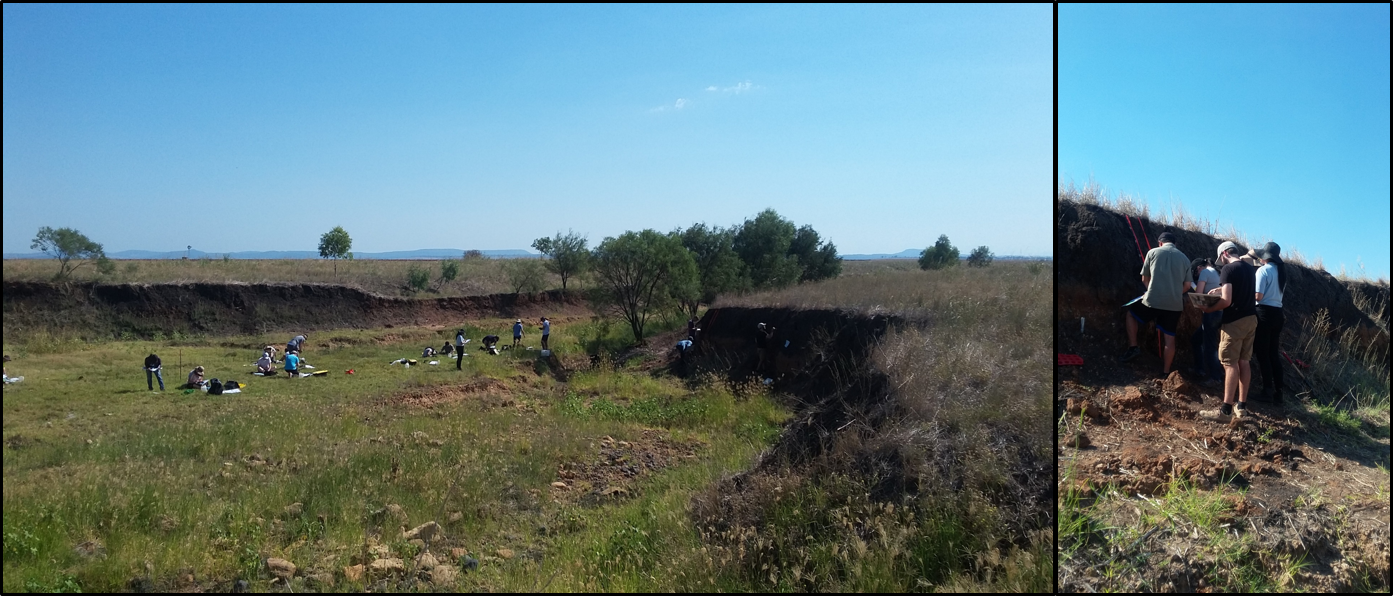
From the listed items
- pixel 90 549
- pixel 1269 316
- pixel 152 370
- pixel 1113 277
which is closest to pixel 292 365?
pixel 152 370

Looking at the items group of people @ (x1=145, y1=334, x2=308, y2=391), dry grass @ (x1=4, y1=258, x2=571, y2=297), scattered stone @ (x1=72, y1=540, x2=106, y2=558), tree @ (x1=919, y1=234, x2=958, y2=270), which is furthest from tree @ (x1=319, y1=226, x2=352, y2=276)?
tree @ (x1=919, y1=234, x2=958, y2=270)

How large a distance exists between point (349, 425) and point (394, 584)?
5.14 metres

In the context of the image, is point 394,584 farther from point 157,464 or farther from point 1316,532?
point 1316,532

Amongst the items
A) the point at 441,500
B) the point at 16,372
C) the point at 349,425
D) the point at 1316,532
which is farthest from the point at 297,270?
the point at 1316,532

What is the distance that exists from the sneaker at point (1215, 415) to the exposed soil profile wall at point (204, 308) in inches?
420

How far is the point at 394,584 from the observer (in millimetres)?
4922

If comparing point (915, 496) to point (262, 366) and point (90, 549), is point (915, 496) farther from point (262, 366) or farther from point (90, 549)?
point (262, 366)

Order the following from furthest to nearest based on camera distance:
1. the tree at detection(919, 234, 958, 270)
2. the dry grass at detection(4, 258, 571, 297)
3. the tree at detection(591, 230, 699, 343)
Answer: the tree at detection(919, 234, 958, 270) → the tree at detection(591, 230, 699, 343) → the dry grass at detection(4, 258, 571, 297)

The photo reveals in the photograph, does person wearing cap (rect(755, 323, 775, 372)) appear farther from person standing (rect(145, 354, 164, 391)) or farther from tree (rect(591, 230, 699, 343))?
person standing (rect(145, 354, 164, 391))

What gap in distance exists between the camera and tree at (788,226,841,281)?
43062mm

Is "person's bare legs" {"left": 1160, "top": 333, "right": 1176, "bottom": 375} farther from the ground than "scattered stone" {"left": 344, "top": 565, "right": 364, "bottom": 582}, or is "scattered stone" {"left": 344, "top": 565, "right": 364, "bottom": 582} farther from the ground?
"person's bare legs" {"left": 1160, "top": 333, "right": 1176, "bottom": 375}

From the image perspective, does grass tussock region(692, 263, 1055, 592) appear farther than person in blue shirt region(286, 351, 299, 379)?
No

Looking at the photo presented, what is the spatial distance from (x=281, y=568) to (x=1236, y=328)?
24.6 feet

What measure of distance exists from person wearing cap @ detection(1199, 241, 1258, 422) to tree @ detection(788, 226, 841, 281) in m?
37.6
